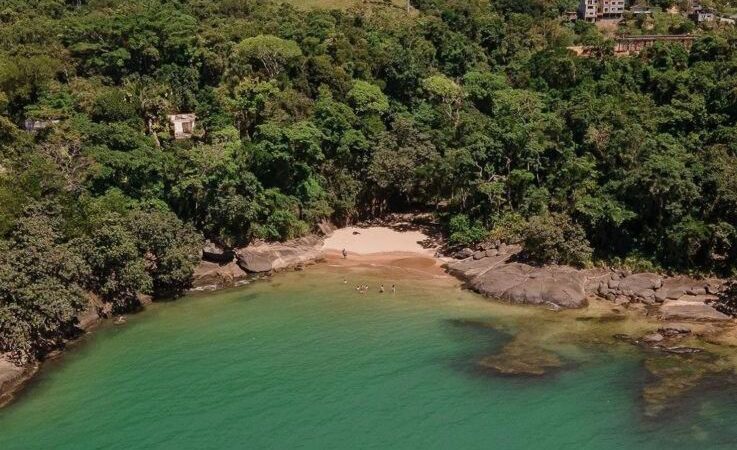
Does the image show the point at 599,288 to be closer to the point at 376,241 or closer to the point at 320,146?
the point at 376,241

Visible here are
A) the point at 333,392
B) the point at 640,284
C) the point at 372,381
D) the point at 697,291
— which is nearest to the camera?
the point at 333,392

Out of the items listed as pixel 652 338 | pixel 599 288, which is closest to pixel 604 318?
pixel 652 338

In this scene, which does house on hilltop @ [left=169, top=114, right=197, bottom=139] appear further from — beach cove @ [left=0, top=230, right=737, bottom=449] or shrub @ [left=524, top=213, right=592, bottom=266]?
shrub @ [left=524, top=213, right=592, bottom=266]

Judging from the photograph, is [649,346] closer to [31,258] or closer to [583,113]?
[583,113]

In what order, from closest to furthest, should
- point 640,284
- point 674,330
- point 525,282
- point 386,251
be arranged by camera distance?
point 674,330 < point 640,284 < point 525,282 < point 386,251

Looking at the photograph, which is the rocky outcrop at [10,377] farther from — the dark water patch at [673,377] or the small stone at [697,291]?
the small stone at [697,291]

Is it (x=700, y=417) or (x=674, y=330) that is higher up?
(x=674, y=330)
